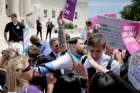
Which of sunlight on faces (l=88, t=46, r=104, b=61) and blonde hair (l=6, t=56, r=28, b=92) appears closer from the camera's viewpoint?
blonde hair (l=6, t=56, r=28, b=92)

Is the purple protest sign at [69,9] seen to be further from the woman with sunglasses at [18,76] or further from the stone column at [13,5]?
the stone column at [13,5]

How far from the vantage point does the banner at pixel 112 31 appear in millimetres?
6250

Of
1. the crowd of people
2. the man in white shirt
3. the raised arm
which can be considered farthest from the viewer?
the raised arm

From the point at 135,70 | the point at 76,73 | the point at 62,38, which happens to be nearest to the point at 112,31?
the point at 76,73

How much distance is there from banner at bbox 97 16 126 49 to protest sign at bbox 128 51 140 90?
519 millimetres

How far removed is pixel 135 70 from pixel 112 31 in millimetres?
760

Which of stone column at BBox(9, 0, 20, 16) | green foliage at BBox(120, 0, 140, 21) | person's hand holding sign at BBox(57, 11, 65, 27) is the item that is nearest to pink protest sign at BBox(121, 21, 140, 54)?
person's hand holding sign at BBox(57, 11, 65, 27)

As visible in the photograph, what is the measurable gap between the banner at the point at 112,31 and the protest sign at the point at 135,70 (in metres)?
0.52

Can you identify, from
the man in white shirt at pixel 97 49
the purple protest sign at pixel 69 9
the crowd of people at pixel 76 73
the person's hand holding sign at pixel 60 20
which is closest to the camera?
the crowd of people at pixel 76 73

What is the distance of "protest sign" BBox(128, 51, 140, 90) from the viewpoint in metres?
5.64


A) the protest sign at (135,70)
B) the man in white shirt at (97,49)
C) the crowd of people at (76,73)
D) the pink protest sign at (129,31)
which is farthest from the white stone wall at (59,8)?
the protest sign at (135,70)

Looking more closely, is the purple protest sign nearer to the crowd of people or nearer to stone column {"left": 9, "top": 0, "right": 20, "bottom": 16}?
the crowd of people

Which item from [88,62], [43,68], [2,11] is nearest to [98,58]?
[88,62]

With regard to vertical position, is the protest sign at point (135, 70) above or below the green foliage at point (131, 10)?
above
